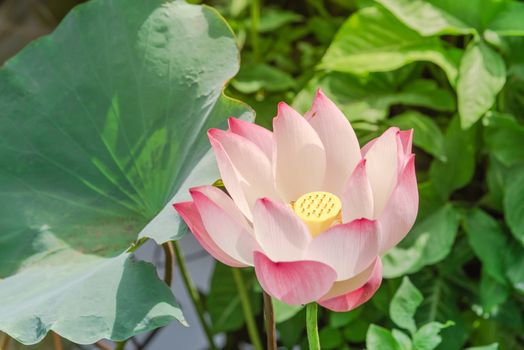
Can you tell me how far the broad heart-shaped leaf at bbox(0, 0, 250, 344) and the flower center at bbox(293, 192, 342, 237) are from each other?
21 centimetres

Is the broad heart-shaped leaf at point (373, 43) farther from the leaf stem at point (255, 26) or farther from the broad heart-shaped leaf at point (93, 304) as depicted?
the broad heart-shaped leaf at point (93, 304)

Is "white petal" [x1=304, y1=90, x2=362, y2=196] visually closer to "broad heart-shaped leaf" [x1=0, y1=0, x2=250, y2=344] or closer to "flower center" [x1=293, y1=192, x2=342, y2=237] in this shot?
"flower center" [x1=293, y1=192, x2=342, y2=237]

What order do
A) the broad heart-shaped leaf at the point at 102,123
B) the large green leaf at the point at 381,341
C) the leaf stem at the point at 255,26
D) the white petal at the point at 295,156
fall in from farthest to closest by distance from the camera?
the leaf stem at the point at 255,26
the broad heart-shaped leaf at the point at 102,123
the large green leaf at the point at 381,341
the white petal at the point at 295,156

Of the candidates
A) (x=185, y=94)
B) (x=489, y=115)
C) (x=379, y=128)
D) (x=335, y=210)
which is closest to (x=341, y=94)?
(x=379, y=128)

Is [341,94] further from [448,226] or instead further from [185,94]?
[185,94]

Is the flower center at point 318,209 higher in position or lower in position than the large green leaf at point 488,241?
higher

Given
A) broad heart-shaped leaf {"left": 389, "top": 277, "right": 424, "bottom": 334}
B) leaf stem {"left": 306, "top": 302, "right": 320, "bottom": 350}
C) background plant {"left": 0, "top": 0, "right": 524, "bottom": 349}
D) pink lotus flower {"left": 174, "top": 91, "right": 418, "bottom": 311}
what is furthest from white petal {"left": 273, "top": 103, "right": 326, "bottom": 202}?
background plant {"left": 0, "top": 0, "right": 524, "bottom": 349}

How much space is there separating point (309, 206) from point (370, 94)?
2.02 ft

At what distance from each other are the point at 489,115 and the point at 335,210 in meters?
0.57

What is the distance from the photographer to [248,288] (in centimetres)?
135

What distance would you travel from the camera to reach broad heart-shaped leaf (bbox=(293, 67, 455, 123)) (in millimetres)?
1160

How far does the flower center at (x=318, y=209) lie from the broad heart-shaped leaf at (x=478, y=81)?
1.43 feet

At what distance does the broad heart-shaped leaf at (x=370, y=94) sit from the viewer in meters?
1.16

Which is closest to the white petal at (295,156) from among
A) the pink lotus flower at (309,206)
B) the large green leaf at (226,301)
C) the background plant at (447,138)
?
the pink lotus flower at (309,206)
